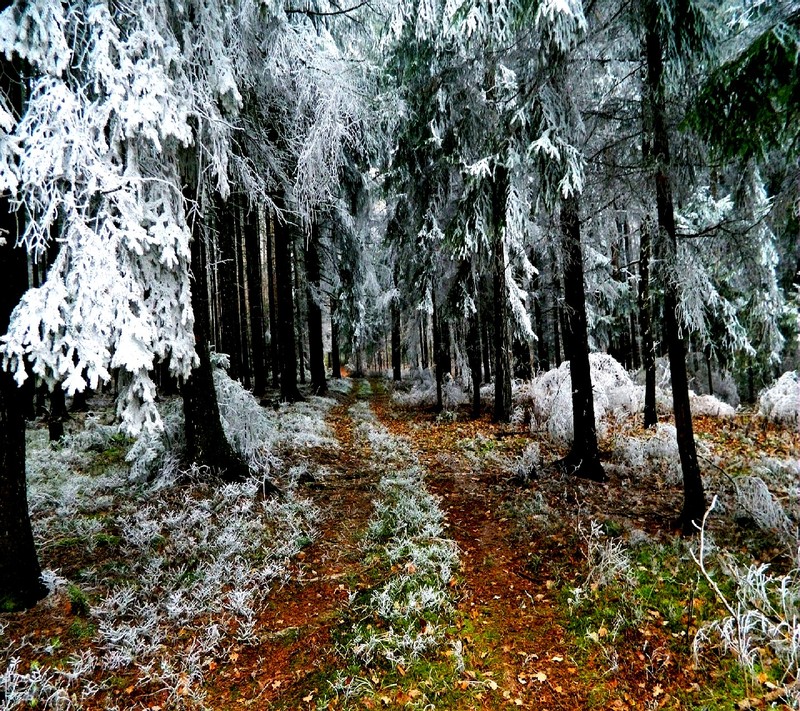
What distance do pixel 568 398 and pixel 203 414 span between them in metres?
7.10

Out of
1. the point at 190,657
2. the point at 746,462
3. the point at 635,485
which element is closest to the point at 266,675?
the point at 190,657

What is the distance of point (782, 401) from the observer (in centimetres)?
941

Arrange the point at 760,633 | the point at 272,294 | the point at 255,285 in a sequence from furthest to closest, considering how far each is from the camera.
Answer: the point at 272,294 < the point at 255,285 < the point at 760,633

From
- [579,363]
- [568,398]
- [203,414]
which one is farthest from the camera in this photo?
[568,398]

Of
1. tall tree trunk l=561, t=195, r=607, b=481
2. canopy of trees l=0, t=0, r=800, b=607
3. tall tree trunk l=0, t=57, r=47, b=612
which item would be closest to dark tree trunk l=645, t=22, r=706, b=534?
canopy of trees l=0, t=0, r=800, b=607

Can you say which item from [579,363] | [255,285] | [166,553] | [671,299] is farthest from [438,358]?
[166,553]

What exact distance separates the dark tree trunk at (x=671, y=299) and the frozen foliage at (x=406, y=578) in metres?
2.71

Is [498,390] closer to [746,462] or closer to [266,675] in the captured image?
[746,462]

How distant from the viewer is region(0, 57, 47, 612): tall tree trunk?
359 cm

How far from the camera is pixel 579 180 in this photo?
4.91 m

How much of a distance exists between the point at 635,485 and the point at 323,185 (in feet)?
20.0

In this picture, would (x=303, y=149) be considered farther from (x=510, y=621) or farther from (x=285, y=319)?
(x=285, y=319)

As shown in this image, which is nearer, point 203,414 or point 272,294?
point 203,414

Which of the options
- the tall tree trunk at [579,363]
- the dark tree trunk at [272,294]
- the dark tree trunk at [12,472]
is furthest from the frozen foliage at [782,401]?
the dark tree trunk at [272,294]
